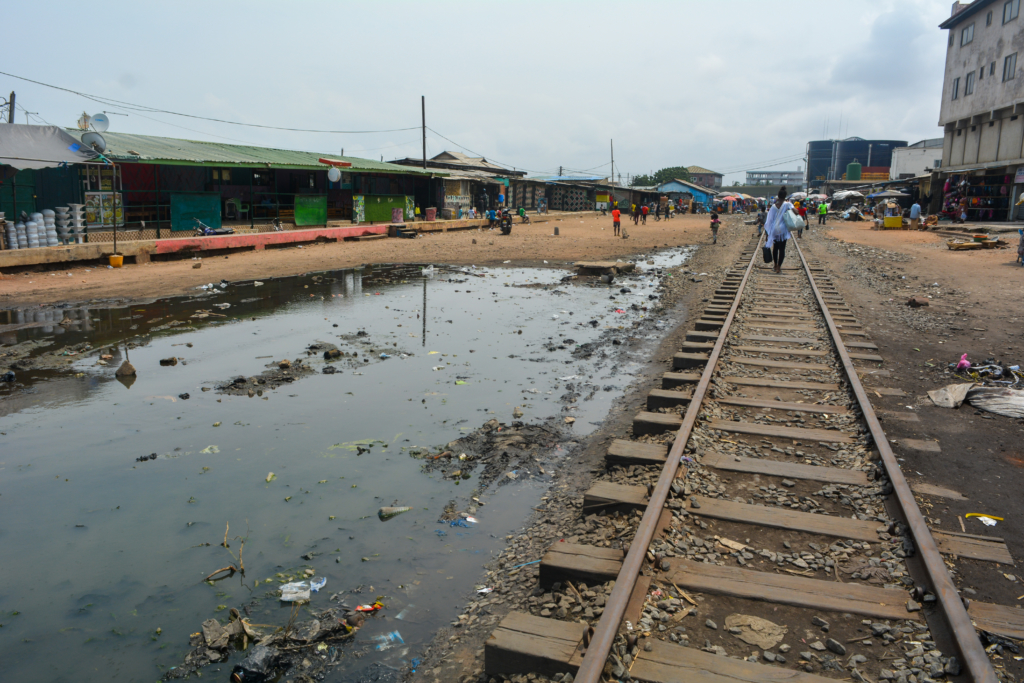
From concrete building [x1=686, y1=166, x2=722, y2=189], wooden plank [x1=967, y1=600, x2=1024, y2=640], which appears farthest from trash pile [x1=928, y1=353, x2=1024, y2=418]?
concrete building [x1=686, y1=166, x2=722, y2=189]

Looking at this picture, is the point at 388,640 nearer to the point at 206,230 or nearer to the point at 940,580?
the point at 940,580

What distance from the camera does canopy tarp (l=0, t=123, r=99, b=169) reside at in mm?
14992

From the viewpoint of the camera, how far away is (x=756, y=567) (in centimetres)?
342

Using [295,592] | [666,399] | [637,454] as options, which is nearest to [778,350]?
[666,399]

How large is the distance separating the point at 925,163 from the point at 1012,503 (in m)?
80.8

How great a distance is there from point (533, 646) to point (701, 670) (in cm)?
70

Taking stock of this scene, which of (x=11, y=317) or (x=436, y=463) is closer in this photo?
(x=436, y=463)

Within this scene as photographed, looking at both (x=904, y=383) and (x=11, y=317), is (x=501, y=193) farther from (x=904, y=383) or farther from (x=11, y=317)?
(x=904, y=383)

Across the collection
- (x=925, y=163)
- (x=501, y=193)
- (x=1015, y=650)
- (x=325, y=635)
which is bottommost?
(x=325, y=635)

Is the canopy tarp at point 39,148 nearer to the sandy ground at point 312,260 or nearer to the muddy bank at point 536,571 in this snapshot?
the sandy ground at point 312,260

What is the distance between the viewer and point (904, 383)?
702 centimetres

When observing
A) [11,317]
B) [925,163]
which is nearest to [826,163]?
[925,163]

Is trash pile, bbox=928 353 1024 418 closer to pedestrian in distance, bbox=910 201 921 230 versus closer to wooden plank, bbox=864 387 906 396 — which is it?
wooden plank, bbox=864 387 906 396

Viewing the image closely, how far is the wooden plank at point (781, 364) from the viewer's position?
23.6ft
